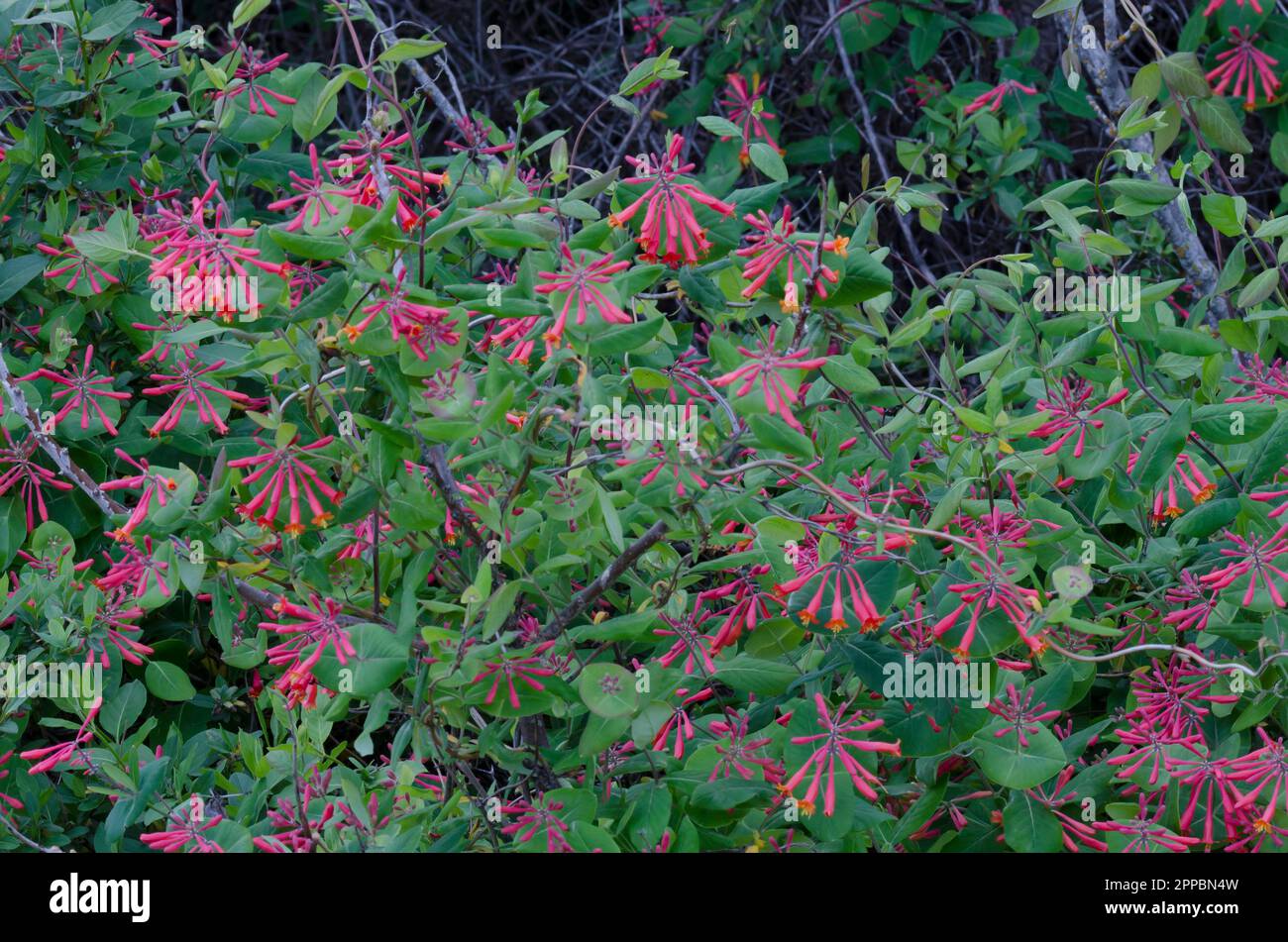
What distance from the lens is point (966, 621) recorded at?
1.44 meters

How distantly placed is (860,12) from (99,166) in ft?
6.53

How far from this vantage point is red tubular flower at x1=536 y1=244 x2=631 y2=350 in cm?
133

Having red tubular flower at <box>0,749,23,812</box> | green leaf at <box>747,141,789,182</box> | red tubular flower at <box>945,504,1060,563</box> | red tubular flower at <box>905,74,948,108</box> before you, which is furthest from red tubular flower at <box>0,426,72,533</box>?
red tubular flower at <box>905,74,948,108</box>

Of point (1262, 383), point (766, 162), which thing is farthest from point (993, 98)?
point (766, 162)

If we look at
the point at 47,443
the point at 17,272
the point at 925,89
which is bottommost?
the point at 47,443

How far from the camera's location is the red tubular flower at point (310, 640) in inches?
56.6

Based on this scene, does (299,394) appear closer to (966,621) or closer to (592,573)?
(592,573)

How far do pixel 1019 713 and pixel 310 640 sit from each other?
799 mm

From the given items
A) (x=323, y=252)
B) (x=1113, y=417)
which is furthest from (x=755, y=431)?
(x=1113, y=417)

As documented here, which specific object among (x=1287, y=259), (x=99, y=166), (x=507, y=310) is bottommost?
(x=507, y=310)

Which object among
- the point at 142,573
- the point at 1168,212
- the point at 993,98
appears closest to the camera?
the point at 142,573

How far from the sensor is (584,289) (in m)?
1.35

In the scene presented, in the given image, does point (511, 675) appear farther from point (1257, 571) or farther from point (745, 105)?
point (745, 105)

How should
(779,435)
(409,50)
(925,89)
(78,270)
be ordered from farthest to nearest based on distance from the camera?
(925,89) → (78,270) → (409,50) → (779,435)
